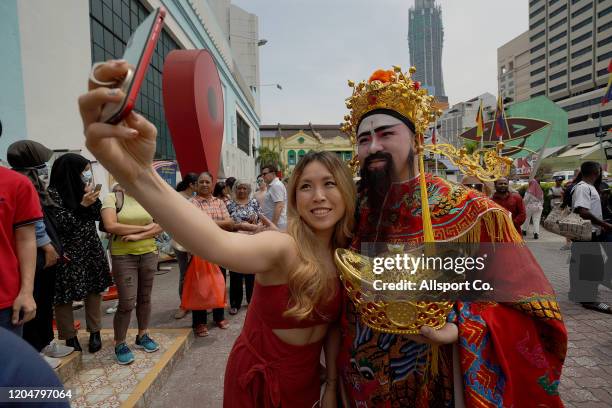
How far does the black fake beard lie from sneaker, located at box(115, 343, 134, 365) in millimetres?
2586

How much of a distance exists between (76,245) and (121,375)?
119cm

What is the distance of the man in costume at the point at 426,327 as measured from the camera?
1.21 metres

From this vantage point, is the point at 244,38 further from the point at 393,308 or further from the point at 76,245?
the point at 393,308

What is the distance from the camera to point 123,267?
2992 mm

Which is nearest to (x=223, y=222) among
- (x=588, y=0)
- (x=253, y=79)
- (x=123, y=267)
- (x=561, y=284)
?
(x=123, y=267)

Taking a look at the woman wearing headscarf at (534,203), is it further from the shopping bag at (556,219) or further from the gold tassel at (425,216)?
the gold tassel at (425,216)

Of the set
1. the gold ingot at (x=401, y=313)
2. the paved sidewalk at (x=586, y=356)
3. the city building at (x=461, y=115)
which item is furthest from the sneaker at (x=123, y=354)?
the city building at (x=461, y=115)

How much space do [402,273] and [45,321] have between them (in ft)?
8.97

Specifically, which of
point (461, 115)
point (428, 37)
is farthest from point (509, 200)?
point (428, 37)

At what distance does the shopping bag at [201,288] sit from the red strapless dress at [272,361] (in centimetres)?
235

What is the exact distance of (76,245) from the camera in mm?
3051

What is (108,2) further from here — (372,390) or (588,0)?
(588,0)

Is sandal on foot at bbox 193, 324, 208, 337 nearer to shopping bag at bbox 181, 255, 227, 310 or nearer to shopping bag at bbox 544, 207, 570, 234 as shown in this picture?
shopping bag at bbox 181, 255, 227, 310

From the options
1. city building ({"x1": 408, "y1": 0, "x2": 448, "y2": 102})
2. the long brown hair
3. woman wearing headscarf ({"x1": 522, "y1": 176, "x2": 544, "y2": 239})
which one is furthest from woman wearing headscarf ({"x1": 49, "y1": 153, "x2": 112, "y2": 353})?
city building ({"x1": 408, "y1": 0, "x2": 448, "y2": 102})
